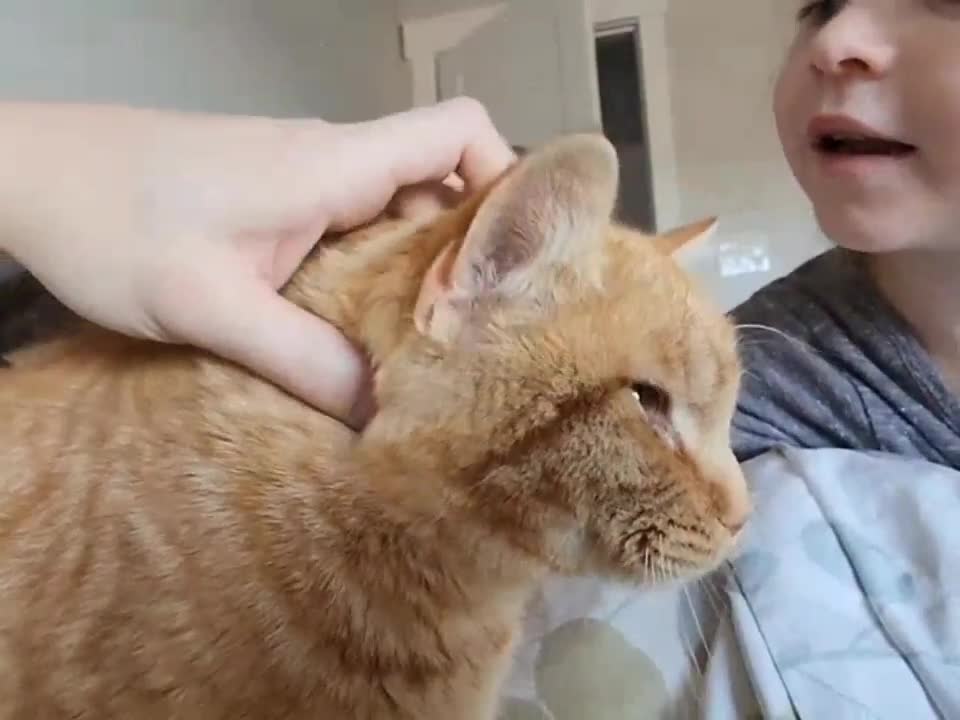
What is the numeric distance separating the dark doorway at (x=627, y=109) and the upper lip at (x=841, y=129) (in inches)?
63.9

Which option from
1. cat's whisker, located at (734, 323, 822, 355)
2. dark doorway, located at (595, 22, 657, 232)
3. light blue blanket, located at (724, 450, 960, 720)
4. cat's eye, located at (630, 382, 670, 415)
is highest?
dark doorway, located at (595, 22, 657, 232)

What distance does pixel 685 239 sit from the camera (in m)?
0.75

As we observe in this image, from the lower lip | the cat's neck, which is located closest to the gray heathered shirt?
the lower lip

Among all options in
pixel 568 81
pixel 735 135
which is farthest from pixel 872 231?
pixel 735 135

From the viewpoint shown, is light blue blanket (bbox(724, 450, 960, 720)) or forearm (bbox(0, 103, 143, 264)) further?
light blue blanket (bbox(724, 450, 960, 720))

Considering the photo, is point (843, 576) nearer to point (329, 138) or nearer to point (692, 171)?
point (329, 138)

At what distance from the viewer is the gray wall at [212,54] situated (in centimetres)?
117

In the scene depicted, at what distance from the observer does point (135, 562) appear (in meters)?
0.57

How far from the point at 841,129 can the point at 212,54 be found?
3.60 ft

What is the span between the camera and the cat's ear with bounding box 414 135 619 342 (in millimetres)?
533

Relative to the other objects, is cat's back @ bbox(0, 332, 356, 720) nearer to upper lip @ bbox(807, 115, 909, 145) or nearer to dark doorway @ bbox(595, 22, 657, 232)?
upper lip @ bbox(807, 115, 909, 145)

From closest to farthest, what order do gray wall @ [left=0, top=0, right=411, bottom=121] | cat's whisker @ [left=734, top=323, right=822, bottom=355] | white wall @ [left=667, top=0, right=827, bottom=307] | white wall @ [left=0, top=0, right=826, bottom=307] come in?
cat's whisker @ [left=734, top=323, right=822, bottom=355] < gray wall @ [left=0, top=0, right=411, bottom=121] < white wall @ [left=0, top=0, right=826, bottom=307] < white wall @ [left=667, top=0, right=827, bottom=307]

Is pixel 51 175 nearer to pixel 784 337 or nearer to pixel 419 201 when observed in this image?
pixel 419 201

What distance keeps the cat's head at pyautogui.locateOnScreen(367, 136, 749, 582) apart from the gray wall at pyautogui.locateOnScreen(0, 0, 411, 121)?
673mm
